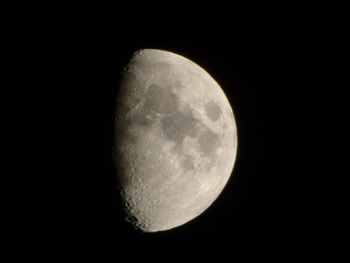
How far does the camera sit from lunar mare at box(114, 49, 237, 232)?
3801mm

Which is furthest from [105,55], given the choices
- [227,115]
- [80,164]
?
[227,115]

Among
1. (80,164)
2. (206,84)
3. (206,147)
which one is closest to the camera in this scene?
(80,164)

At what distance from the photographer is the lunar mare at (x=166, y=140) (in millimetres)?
3801

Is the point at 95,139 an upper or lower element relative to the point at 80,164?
upper

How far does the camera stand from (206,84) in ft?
14.3

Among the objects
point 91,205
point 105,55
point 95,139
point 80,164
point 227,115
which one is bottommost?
point 91,205

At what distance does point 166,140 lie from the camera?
382 cm

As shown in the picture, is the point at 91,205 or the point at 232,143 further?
the point at 232,143

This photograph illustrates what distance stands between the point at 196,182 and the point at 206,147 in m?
0.37

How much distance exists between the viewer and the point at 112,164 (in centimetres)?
384

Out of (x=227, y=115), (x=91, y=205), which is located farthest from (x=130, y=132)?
(x=227, y=115)

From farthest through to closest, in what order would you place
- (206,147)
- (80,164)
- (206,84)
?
(206,84)
(206,147)
(80,164)

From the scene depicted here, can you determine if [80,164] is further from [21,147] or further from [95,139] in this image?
[21,147]

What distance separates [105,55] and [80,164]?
1.17 m
